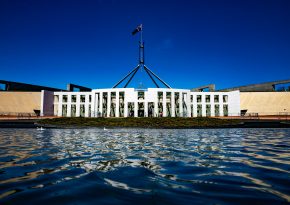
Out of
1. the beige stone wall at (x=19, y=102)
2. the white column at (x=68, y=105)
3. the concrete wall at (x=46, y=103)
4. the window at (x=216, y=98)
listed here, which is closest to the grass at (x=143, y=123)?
the white column at (x=68, y=105)

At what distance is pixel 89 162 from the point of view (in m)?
5.14

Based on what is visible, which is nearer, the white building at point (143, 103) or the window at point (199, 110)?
the white building at point (143, 103)

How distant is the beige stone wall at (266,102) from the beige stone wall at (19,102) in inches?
2455

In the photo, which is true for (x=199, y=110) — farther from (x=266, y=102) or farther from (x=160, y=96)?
(x=266, y=102)

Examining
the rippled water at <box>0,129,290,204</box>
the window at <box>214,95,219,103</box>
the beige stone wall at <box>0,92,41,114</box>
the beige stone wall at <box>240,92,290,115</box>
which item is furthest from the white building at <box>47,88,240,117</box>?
the rippled water at <box>0,129,290,204</box>

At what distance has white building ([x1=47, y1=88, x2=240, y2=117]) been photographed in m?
51.1

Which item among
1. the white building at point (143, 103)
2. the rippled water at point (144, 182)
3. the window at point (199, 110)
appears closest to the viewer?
the rippled water at point (144, 182)

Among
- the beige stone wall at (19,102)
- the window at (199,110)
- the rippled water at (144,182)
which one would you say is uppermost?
the beige stone wall at (19,102)

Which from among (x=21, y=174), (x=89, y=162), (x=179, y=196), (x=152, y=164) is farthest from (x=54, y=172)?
(x=179, y=196)

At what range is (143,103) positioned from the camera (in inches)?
2127

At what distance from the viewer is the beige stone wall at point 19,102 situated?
57362 mm

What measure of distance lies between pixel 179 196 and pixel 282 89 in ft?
253

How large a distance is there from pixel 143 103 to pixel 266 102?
3667 cm

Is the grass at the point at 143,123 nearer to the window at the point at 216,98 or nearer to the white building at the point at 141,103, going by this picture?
the white building at the point at 141,103
